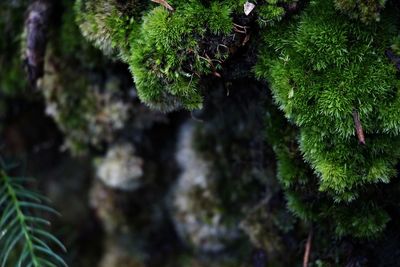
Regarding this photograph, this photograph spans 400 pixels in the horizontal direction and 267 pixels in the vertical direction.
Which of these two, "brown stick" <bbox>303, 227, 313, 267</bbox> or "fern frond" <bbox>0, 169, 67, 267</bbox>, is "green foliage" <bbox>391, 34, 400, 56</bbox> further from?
"fern frond" <bbox>0, 169, 67, 267</bbox>

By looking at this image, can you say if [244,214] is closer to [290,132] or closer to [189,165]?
[189,165]

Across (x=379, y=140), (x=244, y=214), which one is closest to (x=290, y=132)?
(x=379, y=140)

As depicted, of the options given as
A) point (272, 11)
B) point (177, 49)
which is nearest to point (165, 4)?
point (177, 49)

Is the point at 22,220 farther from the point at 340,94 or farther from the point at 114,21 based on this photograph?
the point at 340,94

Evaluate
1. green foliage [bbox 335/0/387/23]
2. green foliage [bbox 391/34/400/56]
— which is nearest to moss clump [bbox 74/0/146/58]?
green foliage [bbox 335/0/387/23]

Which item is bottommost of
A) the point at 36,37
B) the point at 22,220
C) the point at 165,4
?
the point at 22,220

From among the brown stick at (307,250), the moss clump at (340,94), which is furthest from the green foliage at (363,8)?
the brown stick at (307,250)
